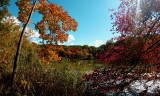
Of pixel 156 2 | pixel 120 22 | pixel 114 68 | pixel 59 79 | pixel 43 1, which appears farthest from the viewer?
pixel 43 1

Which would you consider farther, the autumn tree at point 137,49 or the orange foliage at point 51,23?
the orange foliage at point 51,23

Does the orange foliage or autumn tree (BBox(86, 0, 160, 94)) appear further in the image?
the orange foliage

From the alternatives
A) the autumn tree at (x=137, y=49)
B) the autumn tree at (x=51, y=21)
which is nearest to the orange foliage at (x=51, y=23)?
the autumn tree at (x=51, y=21)

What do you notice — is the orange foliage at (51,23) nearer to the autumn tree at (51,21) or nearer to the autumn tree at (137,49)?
the autumn tree at (51,21)

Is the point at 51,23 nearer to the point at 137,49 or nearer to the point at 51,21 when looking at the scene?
the point at 51,21

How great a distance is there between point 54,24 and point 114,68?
36.3 feet

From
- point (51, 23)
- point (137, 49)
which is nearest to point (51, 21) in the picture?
point (51, 23)

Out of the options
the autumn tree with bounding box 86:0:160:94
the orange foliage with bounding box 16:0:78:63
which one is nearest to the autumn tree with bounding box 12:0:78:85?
the orange foliage with bounding box 16:0:78:63

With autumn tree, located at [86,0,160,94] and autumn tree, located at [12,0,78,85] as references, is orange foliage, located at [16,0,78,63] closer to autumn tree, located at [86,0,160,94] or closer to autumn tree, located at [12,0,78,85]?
autumn tree, located at [12,0,78,85]

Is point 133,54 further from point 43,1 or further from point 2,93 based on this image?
point 43,1

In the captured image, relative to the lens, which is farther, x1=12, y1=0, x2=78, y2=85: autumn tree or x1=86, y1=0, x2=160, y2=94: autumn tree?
x1=12, y1=0, x2=78, y2=85: autumn tree

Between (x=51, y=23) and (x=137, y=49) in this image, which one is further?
(x=51, y=23)

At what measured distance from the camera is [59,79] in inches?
408

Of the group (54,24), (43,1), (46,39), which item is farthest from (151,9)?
(46,39)
